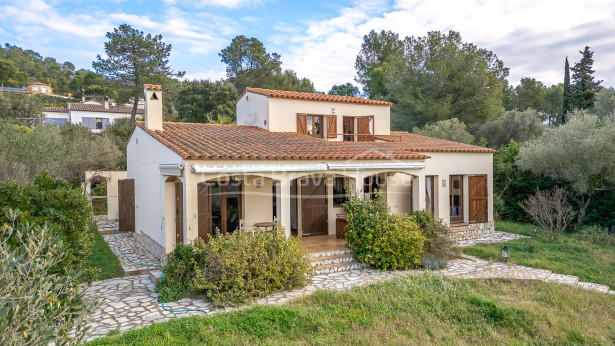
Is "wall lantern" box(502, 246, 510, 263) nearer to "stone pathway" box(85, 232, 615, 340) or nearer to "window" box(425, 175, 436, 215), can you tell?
"stone pathway" box(85, 232, 615, 340)

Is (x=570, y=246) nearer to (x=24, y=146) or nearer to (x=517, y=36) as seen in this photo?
(x=517, y=36)

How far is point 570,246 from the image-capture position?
48.7ft

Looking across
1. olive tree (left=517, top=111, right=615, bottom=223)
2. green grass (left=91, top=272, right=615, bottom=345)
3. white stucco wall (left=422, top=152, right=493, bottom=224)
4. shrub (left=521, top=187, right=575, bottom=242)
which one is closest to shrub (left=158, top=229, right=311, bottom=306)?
green grass (left=91, top=272, right=615, bottom=345)

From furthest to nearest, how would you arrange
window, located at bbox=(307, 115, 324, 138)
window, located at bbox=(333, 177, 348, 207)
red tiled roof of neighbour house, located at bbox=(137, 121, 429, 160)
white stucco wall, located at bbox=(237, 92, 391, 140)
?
1. window, located at bbox=(307, 115, 324, 138)
2. white stucco wall, located at bbox=(237, 92, 391, 140)
3. window, located at bbox=(333, 177, 348, 207)
4. red tiled roof of neighbour house, located at bbox=(137, 121, 429, 160)

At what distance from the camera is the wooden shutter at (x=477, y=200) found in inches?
739

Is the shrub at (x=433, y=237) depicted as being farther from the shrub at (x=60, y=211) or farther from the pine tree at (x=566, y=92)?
the pine tree at (x=566, y=92)

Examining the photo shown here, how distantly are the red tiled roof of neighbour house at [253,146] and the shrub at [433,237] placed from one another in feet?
7.99

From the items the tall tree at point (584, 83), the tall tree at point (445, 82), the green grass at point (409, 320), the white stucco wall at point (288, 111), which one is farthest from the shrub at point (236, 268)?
the tall tree at point (584, 83)

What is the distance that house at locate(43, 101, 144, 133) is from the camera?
161ft

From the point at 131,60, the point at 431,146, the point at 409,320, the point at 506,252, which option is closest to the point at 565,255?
the point at 506,252

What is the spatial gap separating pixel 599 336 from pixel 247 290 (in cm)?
776

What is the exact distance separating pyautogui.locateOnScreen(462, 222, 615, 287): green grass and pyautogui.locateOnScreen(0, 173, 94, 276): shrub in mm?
12817

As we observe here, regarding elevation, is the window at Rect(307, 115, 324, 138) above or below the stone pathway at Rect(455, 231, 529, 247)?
above

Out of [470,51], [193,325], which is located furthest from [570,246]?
[470,51]
